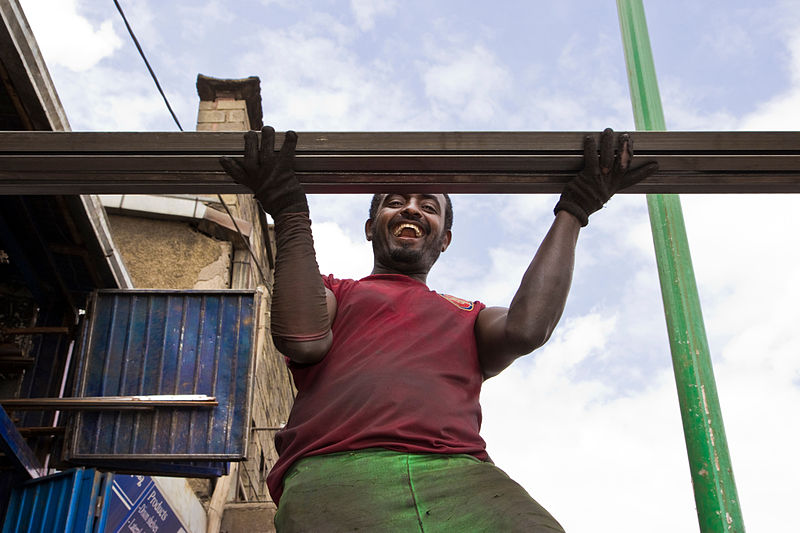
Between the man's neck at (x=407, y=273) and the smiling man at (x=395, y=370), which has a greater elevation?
the man's neck at (x=407, y=273)

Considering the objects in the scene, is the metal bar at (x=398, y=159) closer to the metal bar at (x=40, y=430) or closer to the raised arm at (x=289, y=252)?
the raised arm at (x=289, y=252)

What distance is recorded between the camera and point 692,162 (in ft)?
8.10

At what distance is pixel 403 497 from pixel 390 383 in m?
0.32

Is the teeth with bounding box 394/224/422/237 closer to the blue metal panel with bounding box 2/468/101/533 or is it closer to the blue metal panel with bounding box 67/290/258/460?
the blue metal panel with bounding box 2/468/101/533

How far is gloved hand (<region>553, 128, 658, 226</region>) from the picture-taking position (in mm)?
2457

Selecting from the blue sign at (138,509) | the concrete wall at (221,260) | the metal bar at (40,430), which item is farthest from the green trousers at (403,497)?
the concrete wall at (221,260)

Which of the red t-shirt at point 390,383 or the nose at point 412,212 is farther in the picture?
the nose at point 412,212

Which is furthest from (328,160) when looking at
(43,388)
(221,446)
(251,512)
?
(251,512)

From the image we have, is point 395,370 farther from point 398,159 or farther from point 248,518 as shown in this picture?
point 248,518

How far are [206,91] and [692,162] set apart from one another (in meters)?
9.54

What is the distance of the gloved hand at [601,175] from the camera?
246cm

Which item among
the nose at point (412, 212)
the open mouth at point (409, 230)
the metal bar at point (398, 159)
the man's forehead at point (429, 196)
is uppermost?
the man's forehead at point (429, 196)

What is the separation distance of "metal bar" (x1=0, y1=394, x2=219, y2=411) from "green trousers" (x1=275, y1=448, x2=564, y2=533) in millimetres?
3987

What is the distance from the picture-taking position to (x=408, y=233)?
115 inches
